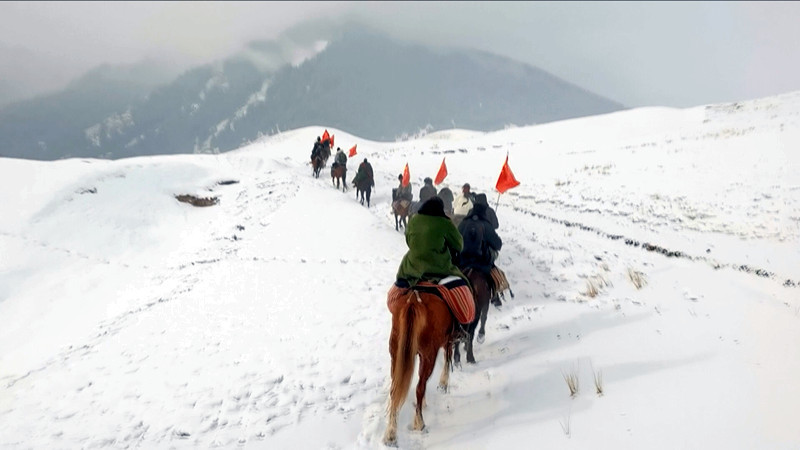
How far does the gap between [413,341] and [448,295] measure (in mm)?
818

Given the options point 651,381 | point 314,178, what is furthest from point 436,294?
point 314,178

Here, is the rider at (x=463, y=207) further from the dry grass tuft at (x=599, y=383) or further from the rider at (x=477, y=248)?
the dry grass tuft at (x=599, y=383)

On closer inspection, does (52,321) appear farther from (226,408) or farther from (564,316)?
(564,316)

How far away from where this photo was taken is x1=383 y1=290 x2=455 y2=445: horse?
16.3 ft

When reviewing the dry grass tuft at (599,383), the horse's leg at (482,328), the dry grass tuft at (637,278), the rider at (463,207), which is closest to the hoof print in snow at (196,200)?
the rider at (463,207)

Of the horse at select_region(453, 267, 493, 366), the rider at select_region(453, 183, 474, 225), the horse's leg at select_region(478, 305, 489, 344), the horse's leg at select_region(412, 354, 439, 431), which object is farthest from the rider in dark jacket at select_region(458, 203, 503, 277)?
the rider at select_region(453, 183, 474, 225)

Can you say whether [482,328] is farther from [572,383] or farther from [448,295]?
[448,295]

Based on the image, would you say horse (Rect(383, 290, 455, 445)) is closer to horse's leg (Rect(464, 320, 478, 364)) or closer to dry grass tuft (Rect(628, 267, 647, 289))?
horse's leg (Rect(464, 320, 478, 364))

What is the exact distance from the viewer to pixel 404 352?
4988 mm

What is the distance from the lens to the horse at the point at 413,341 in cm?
498

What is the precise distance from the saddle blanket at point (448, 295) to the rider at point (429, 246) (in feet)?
0.32

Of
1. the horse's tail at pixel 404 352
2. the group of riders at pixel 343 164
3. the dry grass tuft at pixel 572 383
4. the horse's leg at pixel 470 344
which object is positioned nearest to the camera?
the horse's tail at pixel 404 352

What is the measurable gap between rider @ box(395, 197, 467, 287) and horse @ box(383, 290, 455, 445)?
316 mm

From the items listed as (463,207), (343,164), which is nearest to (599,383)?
(463,207)
